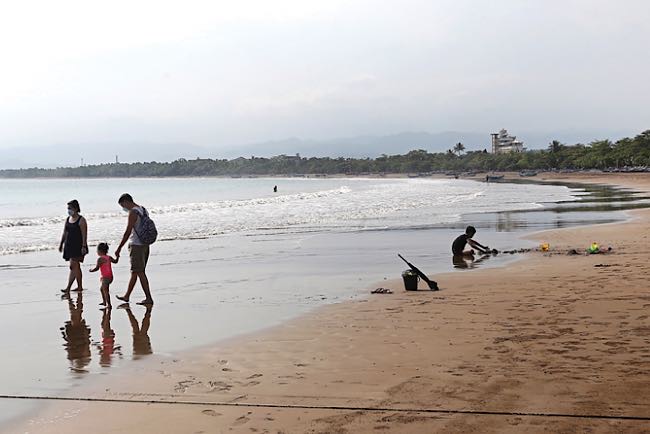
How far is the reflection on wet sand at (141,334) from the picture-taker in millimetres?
7224

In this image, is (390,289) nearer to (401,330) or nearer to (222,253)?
(401,330)

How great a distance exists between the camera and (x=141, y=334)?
8.09m

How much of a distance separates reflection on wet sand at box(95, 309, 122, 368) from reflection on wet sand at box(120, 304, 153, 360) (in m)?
0.19

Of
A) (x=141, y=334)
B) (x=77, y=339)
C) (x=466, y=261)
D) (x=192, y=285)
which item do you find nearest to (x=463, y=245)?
(x=466, y=261)

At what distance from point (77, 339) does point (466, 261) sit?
8.71 meters

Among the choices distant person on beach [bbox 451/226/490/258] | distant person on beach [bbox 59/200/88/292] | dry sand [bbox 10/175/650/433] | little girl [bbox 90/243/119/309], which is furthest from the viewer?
distant person on beach [bbox 451/226/490/258]

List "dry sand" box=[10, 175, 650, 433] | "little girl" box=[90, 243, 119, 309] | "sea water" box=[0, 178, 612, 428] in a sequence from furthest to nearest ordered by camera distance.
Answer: "little girl" box=[90, 243, 119, 309]
"sea water" box=[0, 178, 612, 428]
"dry sand" box=[10, 175, 650, 433]

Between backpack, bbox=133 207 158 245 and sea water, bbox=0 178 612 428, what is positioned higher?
backpack, bbox=133 207 158 245

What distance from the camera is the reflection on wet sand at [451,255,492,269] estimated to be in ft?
45.4

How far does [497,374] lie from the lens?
583cm

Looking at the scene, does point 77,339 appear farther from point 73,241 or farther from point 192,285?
point 192,285

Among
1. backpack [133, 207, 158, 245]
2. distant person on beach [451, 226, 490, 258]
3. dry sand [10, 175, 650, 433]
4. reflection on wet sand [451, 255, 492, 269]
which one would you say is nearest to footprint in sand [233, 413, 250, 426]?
dry sand [10, 175, 650, 433]

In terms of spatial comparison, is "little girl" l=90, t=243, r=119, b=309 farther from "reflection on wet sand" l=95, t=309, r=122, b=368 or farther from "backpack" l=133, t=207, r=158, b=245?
"reflection on wet sand" l=95, t=309, r=122, b=368

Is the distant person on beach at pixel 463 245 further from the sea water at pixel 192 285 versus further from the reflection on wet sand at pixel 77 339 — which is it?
the reflection on wet sand at pixel 77 339
